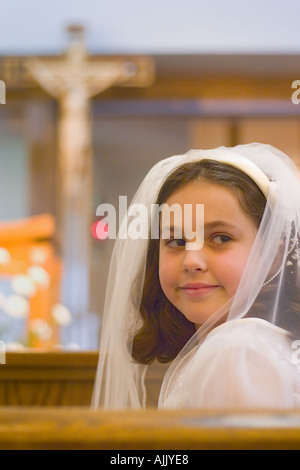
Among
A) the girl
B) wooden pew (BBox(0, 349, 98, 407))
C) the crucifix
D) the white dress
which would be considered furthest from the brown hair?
the crucifix

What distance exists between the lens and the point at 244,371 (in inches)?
40.5

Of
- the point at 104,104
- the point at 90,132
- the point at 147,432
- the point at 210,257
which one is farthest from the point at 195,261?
the point at 104,104

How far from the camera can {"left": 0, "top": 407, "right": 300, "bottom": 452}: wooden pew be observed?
64 centimetres

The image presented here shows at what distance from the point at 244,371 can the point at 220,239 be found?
0.32 metres

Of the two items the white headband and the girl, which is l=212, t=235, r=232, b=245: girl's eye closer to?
the girl

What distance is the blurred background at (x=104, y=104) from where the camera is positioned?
20.2ft

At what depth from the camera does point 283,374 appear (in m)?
1.05

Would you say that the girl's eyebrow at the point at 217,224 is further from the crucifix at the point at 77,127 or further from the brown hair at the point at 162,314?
the crucifix at the point at 77,127

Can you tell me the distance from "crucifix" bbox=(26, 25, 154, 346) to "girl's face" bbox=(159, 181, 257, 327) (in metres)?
4.92

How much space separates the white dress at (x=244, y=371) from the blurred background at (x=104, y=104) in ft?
14.6

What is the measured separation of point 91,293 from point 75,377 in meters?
4.13

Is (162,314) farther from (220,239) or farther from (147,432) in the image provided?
(147,432)
